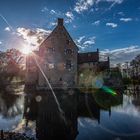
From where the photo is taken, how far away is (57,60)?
52.7 m

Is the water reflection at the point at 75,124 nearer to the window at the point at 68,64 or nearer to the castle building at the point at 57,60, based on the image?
the castle building at the point at 57,60

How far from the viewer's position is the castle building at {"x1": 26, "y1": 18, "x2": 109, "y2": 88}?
51.3 meters

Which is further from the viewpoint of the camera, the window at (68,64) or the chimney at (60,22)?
the window at (68,64)

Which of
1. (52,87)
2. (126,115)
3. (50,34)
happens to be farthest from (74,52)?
(126,115)

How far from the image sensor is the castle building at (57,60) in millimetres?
51344

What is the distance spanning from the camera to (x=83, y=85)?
55.0 metres

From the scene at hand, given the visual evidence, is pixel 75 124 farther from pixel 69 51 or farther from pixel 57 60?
pixel 69 51

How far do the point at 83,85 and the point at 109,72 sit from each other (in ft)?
27.8

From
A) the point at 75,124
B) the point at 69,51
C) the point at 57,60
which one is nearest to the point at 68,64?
the point at 57,60

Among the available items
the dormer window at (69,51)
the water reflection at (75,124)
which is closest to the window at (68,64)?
the dormer window at (69,51)

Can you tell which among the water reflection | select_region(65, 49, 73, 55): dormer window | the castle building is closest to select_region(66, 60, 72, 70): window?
the castle building

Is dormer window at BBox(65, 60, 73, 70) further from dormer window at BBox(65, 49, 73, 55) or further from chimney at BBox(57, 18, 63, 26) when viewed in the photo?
chimney at BBox(57, 18, 63, 26)

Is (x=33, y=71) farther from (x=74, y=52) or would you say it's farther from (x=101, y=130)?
(x=101, y=130)

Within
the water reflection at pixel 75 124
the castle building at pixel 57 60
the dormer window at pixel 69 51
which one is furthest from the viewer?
the dormer window at pixel 69 51
